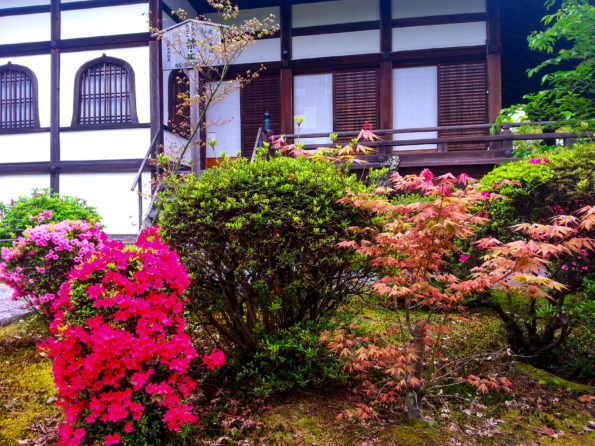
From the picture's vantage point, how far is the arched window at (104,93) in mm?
10711

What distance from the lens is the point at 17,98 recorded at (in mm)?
11336

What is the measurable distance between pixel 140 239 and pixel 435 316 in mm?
3935

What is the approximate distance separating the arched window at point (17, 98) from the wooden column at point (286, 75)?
6.43 metres

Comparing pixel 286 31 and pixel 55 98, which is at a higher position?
pixel 286 31

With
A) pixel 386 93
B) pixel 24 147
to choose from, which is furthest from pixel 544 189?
pixel 24 147

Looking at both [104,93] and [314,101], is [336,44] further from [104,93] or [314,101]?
[104,93]

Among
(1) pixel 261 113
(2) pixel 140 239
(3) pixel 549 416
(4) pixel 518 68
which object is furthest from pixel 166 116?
(4) pixel 518 68

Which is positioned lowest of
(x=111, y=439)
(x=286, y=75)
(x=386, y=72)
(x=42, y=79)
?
(x=111, y=439)

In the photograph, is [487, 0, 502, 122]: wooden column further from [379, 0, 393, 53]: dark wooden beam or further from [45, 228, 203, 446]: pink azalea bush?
[45, 228, 203, 446]: pink azalea bush

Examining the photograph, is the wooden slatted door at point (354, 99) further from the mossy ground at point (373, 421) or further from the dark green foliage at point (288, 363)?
the dark green foliage at point (288, 363)

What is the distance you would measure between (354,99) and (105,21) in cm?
666

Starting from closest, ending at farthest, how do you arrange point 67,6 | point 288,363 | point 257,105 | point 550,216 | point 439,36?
point 288,363, point 550,216, point 67,6, point 439,36, point 257,105

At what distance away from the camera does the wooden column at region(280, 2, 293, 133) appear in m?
11.7

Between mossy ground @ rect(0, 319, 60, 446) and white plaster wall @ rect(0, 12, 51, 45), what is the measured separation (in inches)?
349
